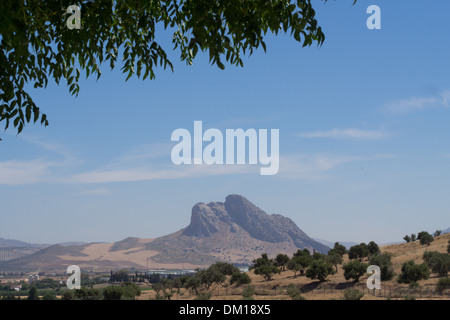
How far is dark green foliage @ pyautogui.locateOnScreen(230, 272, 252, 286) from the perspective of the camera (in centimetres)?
8656

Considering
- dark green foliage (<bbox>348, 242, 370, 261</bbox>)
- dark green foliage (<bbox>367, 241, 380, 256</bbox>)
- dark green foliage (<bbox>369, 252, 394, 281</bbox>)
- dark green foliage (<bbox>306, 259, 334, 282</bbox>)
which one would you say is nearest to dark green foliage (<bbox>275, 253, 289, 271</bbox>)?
dark green foliage (<bbox>348, 242, 370, 261</bbox>)

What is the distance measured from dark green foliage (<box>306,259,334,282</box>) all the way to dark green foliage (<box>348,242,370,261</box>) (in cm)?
1815

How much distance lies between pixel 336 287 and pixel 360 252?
76.9 feet

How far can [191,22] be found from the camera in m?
7.07

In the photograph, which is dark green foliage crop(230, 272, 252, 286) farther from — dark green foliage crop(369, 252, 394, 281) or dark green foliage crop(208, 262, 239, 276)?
dark green foliage crop(369, 252, 394, 281)

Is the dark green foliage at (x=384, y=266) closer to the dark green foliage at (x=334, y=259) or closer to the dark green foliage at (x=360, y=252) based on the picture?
the dark green foliage at (x=334, y=259)

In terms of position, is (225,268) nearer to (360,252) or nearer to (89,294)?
(89,294)

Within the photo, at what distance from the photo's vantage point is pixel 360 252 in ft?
309

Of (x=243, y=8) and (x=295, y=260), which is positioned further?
(x=295, y=260)
